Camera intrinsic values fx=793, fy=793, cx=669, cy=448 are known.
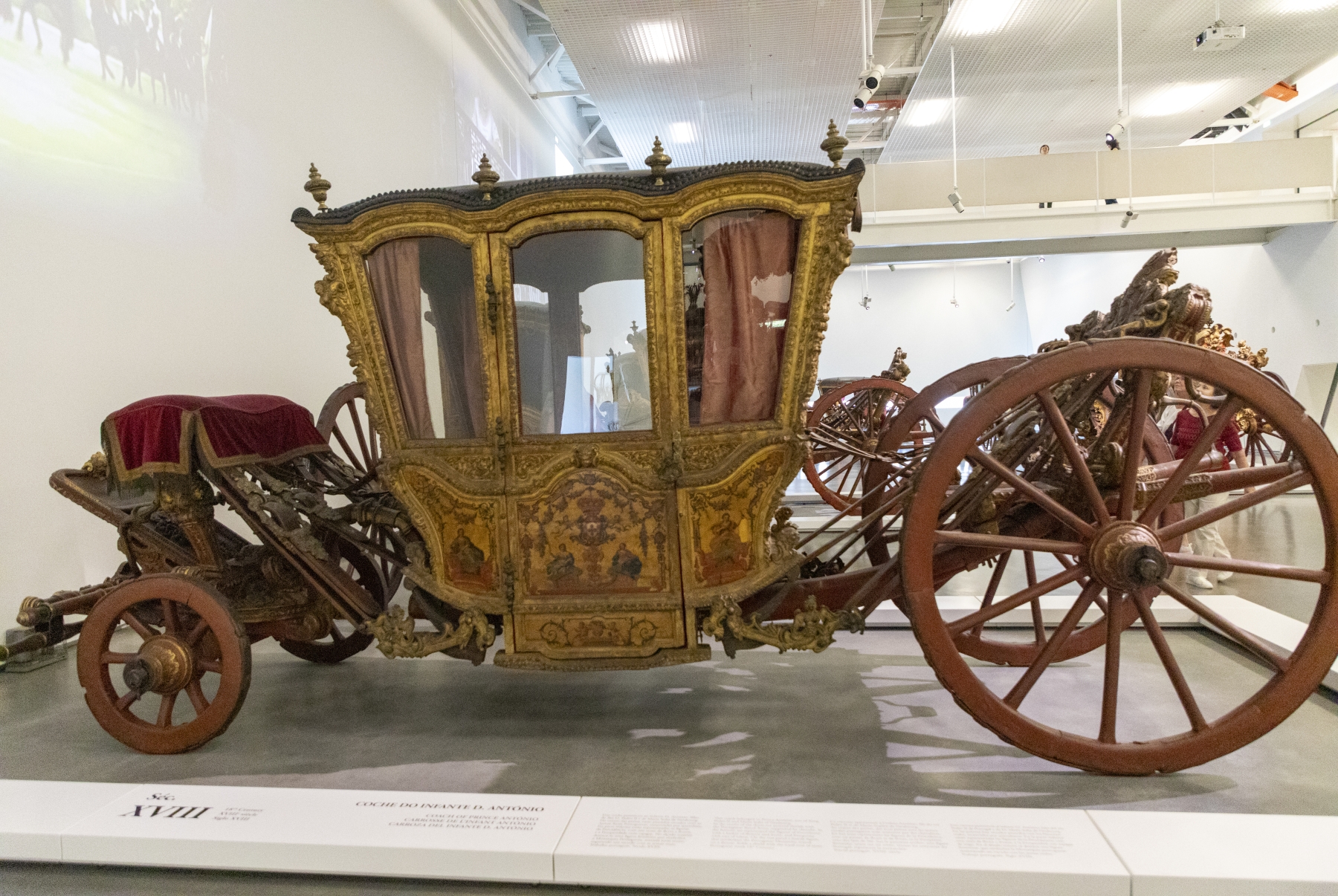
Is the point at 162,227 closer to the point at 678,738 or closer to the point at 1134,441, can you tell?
the point at 678,738

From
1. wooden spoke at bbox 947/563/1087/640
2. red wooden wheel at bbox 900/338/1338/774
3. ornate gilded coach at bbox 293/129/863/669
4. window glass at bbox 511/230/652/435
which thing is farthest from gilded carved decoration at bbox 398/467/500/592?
wooden spoke at bbox 947/563/1087/640

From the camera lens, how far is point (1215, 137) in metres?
10.9

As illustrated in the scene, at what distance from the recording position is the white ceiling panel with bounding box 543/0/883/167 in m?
6.82

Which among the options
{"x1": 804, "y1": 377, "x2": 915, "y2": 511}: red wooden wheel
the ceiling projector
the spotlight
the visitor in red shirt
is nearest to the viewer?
the visitor in red shirt

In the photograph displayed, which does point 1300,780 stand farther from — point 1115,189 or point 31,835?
point 1115,189

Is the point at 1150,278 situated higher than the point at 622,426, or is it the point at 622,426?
the point at 1150,278

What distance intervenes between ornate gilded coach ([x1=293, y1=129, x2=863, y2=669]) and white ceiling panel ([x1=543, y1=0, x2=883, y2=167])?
16.6 feet

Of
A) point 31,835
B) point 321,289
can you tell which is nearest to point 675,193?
point 321,289

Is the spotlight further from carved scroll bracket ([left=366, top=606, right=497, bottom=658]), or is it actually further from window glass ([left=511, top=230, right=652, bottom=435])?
carved scroll bracket ([left=366, top=606, right=497, bottom=658])

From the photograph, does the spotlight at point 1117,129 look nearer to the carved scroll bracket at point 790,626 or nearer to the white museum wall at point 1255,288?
the white museum wall at point 1255,288

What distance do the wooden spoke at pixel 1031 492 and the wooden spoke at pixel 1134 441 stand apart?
0.12 m

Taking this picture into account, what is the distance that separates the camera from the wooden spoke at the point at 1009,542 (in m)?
2.20

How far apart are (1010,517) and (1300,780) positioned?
1024mm

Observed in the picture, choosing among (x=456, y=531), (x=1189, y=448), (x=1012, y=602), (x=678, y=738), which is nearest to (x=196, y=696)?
(x=456, y=531)
